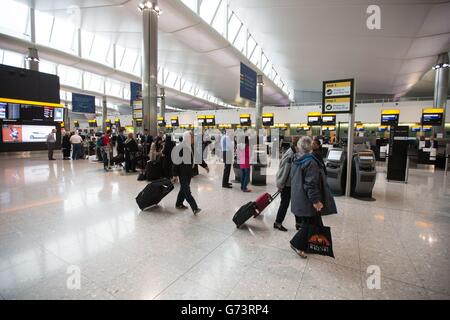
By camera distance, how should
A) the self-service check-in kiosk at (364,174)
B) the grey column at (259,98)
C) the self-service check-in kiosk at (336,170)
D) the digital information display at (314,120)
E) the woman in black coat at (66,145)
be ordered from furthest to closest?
the grey column at (259,98)
the digital information display at (314,120)
the woman in black coat at (66,145)
the self-service check-in kiosk at (336,170)
the self-service check-in kiosk at (364,174)

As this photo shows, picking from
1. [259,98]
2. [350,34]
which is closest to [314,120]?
[259,98]

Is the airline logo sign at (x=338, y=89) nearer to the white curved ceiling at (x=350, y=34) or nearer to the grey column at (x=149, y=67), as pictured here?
the white curved ceiling at (x=350, y=34)

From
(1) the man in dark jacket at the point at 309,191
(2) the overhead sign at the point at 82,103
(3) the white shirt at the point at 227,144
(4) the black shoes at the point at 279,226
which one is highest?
(2) the overhead sign at the point at 82,103

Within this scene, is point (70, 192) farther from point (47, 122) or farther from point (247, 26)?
point (247, 26)

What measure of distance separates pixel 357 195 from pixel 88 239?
18.3ft

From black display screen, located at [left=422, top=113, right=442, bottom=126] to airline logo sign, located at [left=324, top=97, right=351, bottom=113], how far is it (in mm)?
11695

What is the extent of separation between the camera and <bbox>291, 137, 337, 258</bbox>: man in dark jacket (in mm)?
2455

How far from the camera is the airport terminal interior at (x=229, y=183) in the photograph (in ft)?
7.36

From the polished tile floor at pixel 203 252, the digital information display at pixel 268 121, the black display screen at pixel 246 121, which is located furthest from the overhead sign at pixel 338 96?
the black display screen at pixel 246 121

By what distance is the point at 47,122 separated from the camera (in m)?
13.3

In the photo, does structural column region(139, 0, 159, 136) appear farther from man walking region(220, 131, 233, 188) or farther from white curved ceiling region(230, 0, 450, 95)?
man walking region(220, 131, 233, 188)

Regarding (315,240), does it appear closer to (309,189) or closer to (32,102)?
(309,189)

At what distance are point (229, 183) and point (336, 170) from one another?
9.10ft

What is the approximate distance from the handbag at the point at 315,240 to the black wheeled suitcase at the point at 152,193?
263 centimetres
